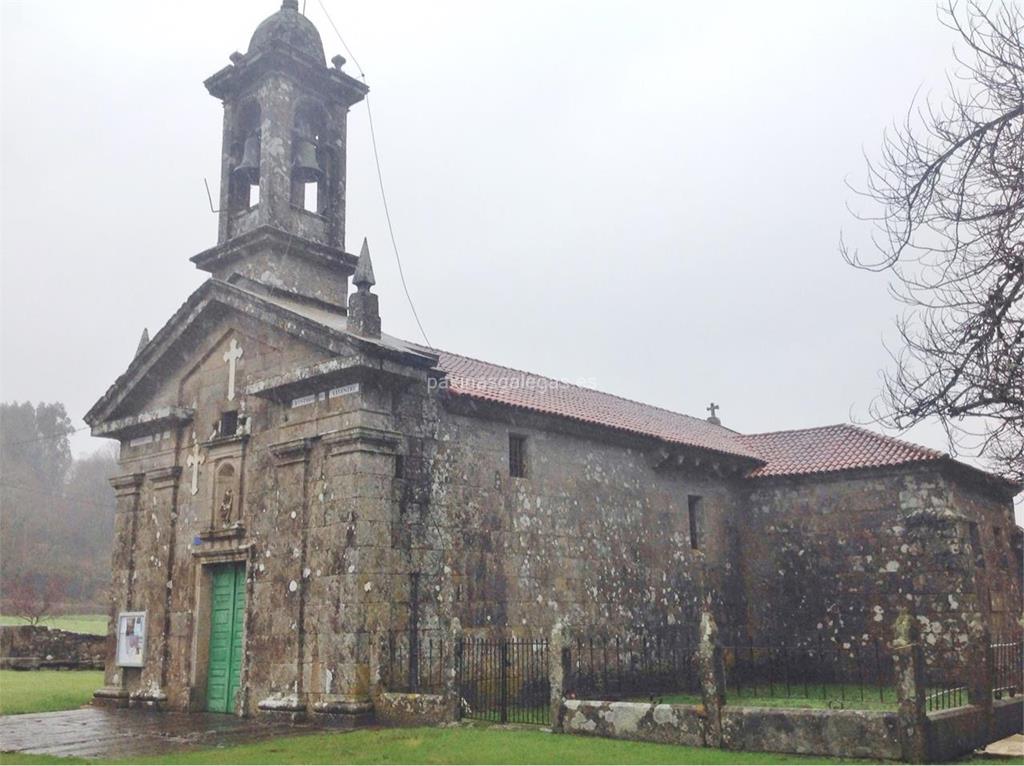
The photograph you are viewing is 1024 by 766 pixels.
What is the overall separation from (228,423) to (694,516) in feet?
33.1

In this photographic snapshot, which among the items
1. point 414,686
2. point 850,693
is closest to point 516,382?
point 414,686

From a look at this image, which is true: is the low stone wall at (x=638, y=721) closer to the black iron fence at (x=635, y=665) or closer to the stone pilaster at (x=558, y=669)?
the stone pilaster at (x=558, y=669)

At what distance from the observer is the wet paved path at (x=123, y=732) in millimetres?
11031

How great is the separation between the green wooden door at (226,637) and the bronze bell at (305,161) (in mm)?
7354

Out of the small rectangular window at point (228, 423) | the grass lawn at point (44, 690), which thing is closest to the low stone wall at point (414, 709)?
the small rectangular window at point (228, 423)

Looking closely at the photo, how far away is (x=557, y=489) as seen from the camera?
55.6 ft

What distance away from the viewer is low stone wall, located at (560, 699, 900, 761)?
31.5 feet

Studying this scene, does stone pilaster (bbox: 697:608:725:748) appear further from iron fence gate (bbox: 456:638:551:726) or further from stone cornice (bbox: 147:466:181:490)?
stone cornice (bbox: 147:466:181:490)

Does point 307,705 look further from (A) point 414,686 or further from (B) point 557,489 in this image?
(B) point 557,489

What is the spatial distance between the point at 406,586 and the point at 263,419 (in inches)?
150

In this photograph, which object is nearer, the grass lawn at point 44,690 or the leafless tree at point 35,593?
the grass lawn at point 44,690

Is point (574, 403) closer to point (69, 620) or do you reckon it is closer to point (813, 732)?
point (813, 732)

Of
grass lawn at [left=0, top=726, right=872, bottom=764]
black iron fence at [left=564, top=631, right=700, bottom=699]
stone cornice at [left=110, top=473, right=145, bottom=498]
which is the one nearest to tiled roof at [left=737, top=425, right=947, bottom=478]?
black iron fence at [left=564, top=631, right=700, bottom=699]

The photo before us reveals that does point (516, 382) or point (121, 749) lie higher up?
point (516, 382)
